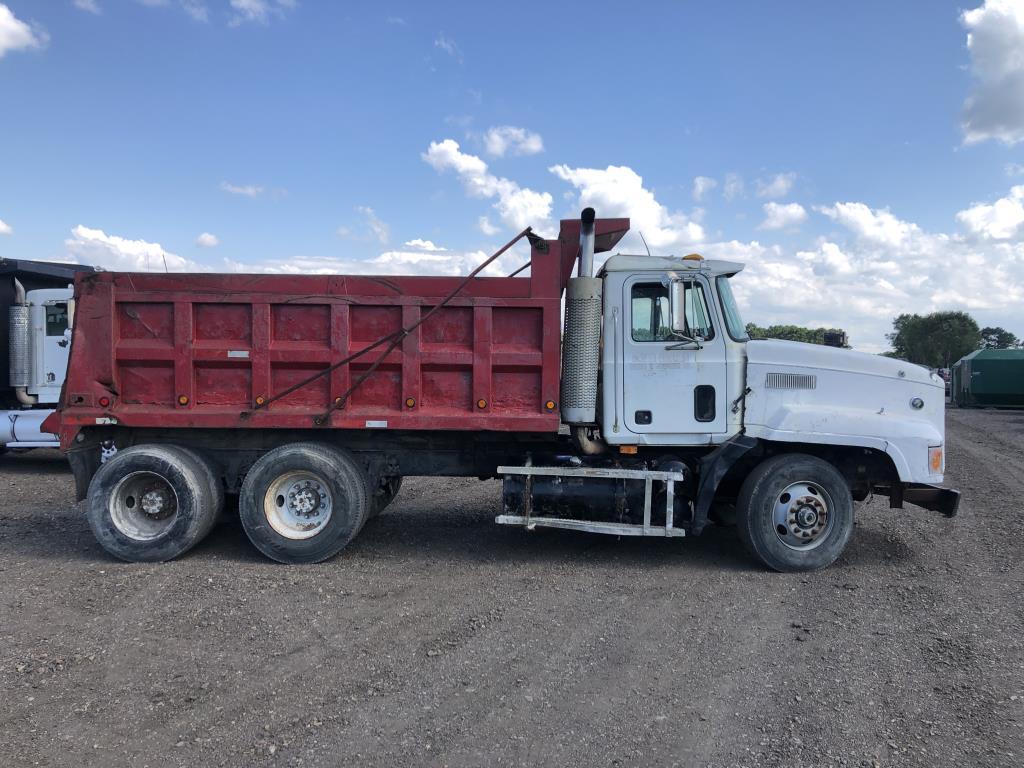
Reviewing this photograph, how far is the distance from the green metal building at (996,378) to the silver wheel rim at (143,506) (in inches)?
1445

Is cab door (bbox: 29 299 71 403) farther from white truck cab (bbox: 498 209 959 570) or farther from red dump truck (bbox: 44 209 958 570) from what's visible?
white truck cab (bbox: 498 209 959 570)

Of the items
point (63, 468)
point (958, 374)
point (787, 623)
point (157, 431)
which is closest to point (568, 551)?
point (787, 623)

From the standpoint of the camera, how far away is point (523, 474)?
21.6 feet

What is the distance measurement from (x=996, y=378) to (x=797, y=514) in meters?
33.2

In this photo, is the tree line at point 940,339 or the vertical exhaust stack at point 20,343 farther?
Result: the tree line at point 940,339

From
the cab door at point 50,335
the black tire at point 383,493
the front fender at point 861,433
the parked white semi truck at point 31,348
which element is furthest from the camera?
the cab door at point 50,335

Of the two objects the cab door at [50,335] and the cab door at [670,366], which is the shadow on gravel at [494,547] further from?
the cab door at [50,335]

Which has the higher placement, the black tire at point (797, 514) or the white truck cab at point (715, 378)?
the white truck cab at point (715, 378)

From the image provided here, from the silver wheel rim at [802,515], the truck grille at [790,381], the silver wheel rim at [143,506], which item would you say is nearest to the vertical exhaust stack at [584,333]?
the truck grille at [790,381]

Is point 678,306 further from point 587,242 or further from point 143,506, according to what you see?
point 143,506

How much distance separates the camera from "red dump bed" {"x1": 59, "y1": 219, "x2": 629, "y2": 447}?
256 inches

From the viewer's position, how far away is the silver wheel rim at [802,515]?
21.1 feet

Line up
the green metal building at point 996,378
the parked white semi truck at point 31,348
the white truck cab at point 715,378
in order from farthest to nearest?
the green metal building at point 996,378, the parked white semi truck at point 31,348, the white truck cab at point 715,378

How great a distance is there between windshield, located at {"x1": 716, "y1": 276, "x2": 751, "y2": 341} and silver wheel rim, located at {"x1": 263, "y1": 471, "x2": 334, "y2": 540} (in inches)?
160
